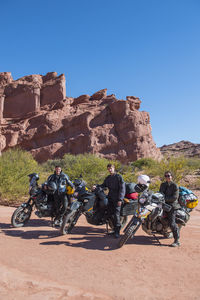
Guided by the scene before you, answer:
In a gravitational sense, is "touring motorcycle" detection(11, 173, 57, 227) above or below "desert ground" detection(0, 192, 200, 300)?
above

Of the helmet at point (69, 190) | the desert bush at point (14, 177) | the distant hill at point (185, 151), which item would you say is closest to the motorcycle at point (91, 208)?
the helmet at point (69, 190)

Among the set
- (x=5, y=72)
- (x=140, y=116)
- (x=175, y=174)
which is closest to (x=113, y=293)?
(x=175, y=174)

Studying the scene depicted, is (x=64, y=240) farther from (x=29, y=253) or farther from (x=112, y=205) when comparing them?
(x=112, y=205)

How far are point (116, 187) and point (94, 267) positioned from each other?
2.31 m

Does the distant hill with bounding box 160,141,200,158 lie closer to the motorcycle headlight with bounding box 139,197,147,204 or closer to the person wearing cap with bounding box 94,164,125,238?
the person wearing cap with bounding box 94,164,125,238

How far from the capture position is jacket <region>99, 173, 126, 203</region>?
5.49 meters

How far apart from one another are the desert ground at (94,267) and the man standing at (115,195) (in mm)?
416

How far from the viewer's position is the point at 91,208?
5.61 m

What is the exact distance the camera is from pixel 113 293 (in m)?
2.81

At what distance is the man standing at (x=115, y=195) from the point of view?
5.44m

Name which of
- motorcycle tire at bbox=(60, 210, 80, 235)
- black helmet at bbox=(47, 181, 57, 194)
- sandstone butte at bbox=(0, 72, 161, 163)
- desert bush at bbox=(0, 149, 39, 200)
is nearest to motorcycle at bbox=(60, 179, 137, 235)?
motorcycle tire at bbox=(60, 210, 80, 235)

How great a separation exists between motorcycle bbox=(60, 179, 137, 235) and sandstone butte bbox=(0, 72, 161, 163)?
2726cm

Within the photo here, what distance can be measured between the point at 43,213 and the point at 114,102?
32.0 metres

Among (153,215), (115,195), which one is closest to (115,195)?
(115,195)
